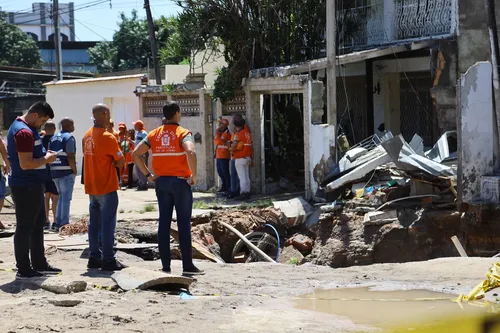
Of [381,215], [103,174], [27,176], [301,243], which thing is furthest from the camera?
[301,243]

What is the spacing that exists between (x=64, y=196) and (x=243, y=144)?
591 cm

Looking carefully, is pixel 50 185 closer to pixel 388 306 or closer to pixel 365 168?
pixel 365 168

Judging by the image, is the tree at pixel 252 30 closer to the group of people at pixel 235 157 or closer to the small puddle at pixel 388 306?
the group of people at pixel 235 157

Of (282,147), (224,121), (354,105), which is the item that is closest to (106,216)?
(224,121)

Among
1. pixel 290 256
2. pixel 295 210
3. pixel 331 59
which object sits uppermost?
pixel 331 59

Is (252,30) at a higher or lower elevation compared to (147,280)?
higher

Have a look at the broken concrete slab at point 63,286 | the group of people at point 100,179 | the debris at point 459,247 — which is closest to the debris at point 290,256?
the debris at point 459,247

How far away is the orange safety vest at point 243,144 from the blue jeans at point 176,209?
28.5ft

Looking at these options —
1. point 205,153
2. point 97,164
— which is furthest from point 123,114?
point 97,164

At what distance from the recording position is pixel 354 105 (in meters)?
22.6

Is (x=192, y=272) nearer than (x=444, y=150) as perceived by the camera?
Yes

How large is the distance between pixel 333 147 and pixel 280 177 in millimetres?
3168

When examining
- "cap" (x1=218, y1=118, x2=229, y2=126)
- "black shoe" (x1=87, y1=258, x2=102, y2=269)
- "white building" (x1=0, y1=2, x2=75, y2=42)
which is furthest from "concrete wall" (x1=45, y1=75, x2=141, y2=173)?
"white building" (x1=0, y1=2, x2=75, y2=42)

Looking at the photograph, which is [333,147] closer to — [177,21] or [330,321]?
[177,21]
